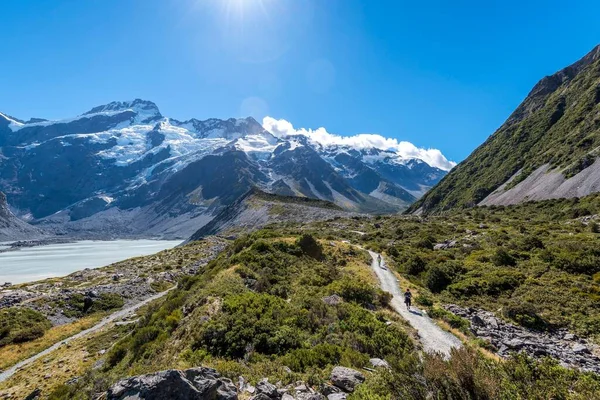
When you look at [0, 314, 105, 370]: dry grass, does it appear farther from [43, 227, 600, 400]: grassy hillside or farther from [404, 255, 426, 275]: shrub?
[404, 255, 426, 275]: shrub

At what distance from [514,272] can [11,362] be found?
48.1 metres

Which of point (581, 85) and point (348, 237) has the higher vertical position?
point (581, 85)

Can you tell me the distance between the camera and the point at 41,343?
111 ft

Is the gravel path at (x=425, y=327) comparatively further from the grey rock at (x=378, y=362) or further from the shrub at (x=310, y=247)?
the shrub at (x=310, y=247)

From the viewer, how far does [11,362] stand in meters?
30.0

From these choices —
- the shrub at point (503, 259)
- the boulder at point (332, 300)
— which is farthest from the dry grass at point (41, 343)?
the shrub at point (503, 259)

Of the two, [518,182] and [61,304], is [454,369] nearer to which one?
[61,304]

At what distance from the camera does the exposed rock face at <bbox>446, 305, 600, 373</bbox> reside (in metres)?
15.6

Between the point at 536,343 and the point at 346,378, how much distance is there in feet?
43.0

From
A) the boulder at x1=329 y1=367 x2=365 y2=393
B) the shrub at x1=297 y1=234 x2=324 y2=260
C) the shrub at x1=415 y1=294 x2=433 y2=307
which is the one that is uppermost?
the shrub at x1=297 y1=234 x2=324 y2=260

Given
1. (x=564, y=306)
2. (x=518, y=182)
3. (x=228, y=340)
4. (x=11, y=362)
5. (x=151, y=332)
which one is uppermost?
(x=518, y=182)

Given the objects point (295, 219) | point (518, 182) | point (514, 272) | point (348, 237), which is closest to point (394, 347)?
point (514, 272)

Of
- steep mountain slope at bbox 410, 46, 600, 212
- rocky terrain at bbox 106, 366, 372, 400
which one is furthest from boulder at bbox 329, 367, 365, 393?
steep mountain slope at bbox 410, 46, 600, 212

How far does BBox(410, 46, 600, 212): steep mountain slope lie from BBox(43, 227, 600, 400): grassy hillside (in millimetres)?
73495
